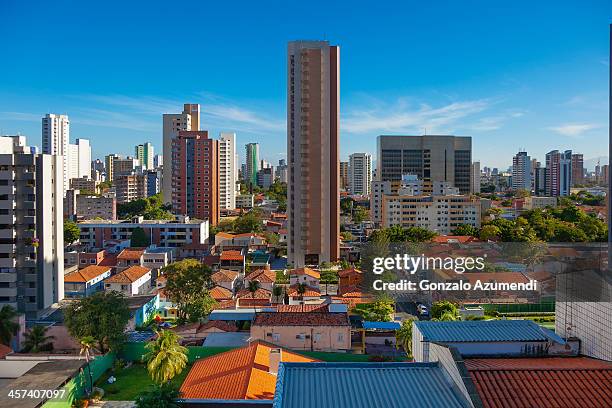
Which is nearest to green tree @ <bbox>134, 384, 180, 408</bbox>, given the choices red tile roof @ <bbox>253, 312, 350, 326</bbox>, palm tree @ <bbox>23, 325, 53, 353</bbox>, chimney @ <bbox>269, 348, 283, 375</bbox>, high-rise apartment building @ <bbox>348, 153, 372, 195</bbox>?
chimney @ <bbox>269, 348, 283, 375</bbox>

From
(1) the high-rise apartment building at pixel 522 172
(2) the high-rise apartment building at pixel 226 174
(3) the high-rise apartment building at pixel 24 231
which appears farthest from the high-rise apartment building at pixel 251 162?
(3) the high-rise apartment building at pixel 24 231

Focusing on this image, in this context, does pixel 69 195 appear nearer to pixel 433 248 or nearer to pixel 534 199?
pixel 433 248

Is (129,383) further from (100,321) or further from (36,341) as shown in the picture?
(36,341)

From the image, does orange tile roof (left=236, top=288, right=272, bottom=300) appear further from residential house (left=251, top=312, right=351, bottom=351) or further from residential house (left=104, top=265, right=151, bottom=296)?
residential house (left=251, top=312, right=351, bottom=351)

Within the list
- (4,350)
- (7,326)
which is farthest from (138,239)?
(4,350)

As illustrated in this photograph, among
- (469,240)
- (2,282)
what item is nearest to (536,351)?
(2,282)
